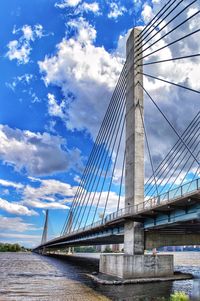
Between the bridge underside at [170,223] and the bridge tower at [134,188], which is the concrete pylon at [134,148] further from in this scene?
the bridge underside at [170,223]

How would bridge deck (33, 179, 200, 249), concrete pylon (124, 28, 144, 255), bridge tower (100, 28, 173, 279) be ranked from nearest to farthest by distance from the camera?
1. bridge deck (33, 179, 200, 249)
2. bridge tower (100, 28, 173, 279)
3. concrete pylon (124, 28, 144, 255)

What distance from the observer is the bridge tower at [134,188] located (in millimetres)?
35312

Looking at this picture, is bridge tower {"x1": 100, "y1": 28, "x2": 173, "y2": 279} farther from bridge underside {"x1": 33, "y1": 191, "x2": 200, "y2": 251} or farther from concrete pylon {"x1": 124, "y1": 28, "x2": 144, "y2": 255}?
bridge underside {"x1": 33, "y1": 191, "x2": 200, "y2": 251}

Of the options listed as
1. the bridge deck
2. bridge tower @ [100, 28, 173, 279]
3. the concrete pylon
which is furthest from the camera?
the concrete pylon

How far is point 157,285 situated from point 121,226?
44.4ft

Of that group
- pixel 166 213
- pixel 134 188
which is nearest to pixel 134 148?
pixel 134 188

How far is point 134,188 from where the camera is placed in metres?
39.4

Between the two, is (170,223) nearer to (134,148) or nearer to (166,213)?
(166,213)

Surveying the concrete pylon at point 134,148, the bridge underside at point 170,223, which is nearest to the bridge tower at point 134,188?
the concrete pylon at point 134,148

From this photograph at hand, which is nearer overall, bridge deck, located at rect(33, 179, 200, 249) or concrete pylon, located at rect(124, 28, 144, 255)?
bridge deck, located at rect(33, 179, 200, 249)

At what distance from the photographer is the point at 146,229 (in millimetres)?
39000

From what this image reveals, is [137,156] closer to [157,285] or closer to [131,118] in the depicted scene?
[131,118]

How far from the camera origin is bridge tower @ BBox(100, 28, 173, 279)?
35312mm

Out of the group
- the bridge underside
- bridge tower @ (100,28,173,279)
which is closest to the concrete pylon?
bridge tower @ (100,28,173,279)
